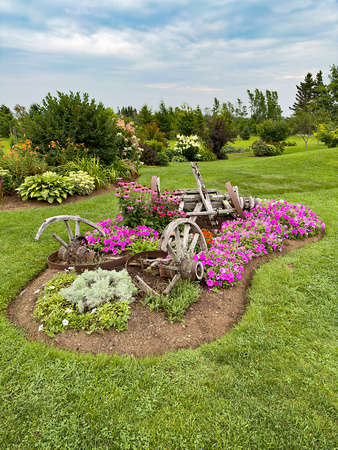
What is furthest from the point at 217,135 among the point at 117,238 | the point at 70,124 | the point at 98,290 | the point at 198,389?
the point at 198,389

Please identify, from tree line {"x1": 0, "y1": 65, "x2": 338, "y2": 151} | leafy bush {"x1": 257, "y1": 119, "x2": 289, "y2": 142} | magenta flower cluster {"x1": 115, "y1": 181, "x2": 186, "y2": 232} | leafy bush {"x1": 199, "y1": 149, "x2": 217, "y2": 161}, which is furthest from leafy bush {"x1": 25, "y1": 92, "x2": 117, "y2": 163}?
leafy bush {"x1": 257, "y1": 119, "x2": 289, "y2": 142}

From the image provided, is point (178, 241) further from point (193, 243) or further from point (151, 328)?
point (151, 328)

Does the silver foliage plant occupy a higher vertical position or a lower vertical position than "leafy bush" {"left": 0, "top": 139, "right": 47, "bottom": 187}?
lower

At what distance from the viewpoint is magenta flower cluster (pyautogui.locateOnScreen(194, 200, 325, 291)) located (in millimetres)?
3604

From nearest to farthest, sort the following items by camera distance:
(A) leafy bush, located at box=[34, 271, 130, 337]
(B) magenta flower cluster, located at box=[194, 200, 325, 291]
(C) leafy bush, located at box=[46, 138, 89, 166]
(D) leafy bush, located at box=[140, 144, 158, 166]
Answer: (A) leafy bush, located at box=[34, 271, 130, 337], (B) magenta flower cluster, located at box=[194, 200, 325, 291], (C) leafy bush, located at box=[46, 138, 89, 166], (D) leafy bush, located at box=[140, 144, 158, 166]

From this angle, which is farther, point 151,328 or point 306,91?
point 306,91

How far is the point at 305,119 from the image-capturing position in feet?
86.6

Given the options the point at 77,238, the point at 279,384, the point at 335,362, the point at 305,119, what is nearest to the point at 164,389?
the point at 279,384

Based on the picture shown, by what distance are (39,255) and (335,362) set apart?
4215 mm

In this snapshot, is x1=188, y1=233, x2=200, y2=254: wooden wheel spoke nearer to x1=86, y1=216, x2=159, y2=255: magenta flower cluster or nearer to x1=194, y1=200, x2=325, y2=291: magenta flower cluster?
x1=194, y1=200, x2=325, y2=291: magenta flower cluster

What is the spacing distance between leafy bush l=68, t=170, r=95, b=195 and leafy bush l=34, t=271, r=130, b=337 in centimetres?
541

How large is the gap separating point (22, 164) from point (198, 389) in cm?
766

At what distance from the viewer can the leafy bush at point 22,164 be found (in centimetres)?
769

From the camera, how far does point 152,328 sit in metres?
2.78
